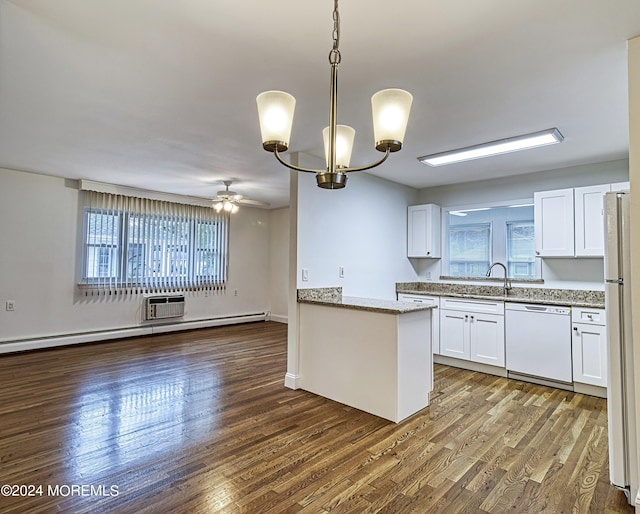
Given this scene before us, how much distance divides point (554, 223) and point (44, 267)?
21.9 ft

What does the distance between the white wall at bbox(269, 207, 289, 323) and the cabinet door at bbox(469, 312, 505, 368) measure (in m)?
4.10

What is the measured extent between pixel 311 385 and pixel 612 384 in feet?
7.62

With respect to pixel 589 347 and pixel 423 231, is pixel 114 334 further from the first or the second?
pixel 589 347

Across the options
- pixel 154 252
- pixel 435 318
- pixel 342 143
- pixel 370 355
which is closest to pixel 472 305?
pixel 435 318

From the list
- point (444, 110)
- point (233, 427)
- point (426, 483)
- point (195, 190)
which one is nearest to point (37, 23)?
point (444, 110)

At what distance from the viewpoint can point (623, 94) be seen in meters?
2.36

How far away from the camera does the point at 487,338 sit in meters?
4.07

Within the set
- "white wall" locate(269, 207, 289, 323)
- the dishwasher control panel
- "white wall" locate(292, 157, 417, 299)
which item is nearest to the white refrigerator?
the dishwasher control panel

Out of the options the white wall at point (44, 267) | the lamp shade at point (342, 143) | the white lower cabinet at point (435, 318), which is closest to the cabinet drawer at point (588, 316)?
the white lower cabinet at point (435, 318)

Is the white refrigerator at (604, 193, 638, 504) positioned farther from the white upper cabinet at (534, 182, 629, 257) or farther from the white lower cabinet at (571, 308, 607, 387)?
the white upper cabinet at (534, 182, 629, 257)

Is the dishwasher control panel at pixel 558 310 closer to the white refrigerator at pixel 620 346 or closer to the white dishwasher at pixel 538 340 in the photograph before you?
the white dishwasher at pixel 538 340

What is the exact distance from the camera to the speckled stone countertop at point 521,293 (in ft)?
12.5

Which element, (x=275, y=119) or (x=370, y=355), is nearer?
(x=275, y=119)

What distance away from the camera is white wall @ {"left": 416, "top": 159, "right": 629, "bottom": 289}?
3887 mm
